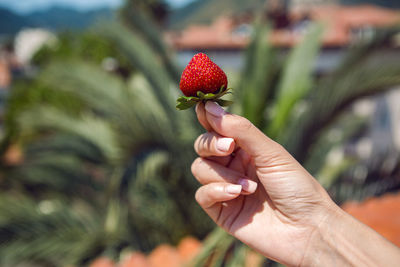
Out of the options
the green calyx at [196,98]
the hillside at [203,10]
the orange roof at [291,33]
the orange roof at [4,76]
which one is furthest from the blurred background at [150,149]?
the hillside at [203,10]

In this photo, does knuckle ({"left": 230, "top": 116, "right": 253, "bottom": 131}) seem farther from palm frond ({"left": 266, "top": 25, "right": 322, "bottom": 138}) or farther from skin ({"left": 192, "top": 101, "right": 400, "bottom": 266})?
palm frond ({"left": 266, "top": 25, "right": 322, "bottom": 138})

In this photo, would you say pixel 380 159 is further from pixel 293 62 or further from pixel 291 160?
pixel 291 160

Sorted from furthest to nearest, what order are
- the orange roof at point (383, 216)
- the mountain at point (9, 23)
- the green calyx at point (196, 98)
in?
the mountain at point (9, 23), the orange roof at point (383, 216), the green calyx at point (196, 98)

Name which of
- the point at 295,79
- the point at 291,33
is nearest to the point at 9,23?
the point at 291,33

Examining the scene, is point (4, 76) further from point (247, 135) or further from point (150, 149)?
point (247, 135)

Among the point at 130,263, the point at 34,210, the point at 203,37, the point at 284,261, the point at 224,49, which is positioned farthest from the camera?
the point at 203,37

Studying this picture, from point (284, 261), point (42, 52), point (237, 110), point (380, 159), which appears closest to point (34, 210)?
point (237, 110)

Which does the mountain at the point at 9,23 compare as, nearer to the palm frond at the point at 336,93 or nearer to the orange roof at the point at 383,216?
the palm frond at the point at 336,93
